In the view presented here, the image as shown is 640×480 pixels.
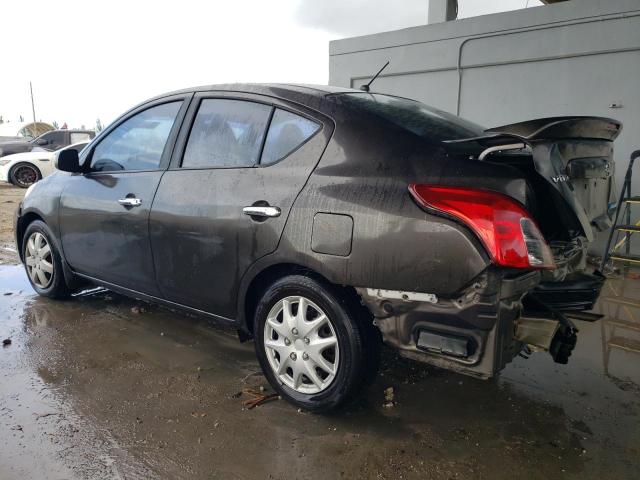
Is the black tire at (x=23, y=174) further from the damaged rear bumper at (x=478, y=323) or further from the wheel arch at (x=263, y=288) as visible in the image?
the damaged rear bumper at (x=478, y=323)

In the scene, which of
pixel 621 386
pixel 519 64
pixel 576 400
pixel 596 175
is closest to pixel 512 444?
pixel 576 400

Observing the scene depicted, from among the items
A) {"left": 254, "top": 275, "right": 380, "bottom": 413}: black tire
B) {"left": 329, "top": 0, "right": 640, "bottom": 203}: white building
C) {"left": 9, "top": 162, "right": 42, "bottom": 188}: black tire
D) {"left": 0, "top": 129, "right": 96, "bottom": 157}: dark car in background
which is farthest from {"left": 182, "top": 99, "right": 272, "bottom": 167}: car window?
{"left": 0, "top": 129, "right": 96, "bottom": 157}: dark car in background

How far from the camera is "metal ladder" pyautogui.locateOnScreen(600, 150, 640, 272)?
213 inches

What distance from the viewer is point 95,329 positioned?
3838 millimetres

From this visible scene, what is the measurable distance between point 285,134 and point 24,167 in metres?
14.1

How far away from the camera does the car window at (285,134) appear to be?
8.54 feet

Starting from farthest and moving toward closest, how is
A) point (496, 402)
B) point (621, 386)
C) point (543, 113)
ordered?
point (543, 113) → point (621, 386) → point (496, 402)

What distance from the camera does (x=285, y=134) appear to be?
2.68 meters

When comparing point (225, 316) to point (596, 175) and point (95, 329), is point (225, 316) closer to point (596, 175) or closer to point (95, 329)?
point (95, 329)

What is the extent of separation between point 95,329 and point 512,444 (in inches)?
121

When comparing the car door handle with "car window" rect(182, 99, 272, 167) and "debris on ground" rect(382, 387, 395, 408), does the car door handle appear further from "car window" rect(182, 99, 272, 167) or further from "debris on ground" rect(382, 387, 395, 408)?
"debris on ground" rect(382, 387, 395, 408)

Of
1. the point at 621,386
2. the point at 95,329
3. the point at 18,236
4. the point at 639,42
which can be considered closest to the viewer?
the point at 621,386

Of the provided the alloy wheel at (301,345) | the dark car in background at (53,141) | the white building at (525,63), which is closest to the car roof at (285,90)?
the alloy wheel at (301,345)

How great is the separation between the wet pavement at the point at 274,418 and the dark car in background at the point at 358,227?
0.99 ft
